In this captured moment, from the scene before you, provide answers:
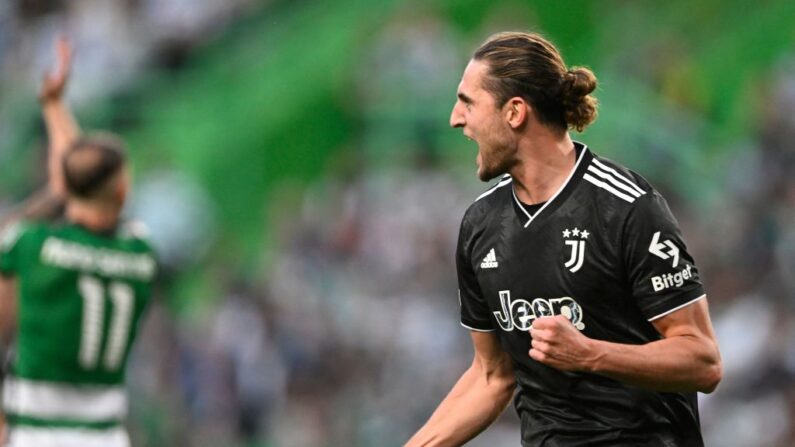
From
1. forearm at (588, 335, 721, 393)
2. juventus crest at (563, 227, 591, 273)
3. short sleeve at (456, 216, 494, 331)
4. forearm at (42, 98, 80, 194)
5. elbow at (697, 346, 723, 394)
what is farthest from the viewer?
forearm at (42, 98, 80, 194)

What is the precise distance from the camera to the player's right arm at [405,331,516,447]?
4.90 m

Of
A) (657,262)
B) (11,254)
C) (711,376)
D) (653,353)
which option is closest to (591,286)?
(657,262)

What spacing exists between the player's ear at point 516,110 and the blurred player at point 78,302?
1.76 meters

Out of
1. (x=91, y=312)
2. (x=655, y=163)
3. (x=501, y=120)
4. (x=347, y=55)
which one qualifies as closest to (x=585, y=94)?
(x=501, y=120)

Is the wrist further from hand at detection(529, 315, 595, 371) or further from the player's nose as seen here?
the player's nose

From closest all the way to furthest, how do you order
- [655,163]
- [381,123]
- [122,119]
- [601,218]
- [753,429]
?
1. [601,218]
2. [753,429]
3. [655,163]
4. [381,123]
5. [122,119]

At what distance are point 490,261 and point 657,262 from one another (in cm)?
66

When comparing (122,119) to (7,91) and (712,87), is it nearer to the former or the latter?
(7,91)

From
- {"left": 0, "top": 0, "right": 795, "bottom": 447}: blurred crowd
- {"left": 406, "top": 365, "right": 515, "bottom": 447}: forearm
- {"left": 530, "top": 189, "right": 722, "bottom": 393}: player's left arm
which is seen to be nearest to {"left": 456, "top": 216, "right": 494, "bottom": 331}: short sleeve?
{"left": 406, "top": 365, "right": 515, "bottom": 447}: forearm

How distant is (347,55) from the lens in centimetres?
1391

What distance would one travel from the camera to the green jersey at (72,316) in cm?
552

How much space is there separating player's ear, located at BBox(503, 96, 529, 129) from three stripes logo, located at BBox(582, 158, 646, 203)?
0.93 feet

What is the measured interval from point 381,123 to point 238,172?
1.59 meters

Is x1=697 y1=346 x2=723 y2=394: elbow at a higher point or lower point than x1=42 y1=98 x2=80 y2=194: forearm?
lower
